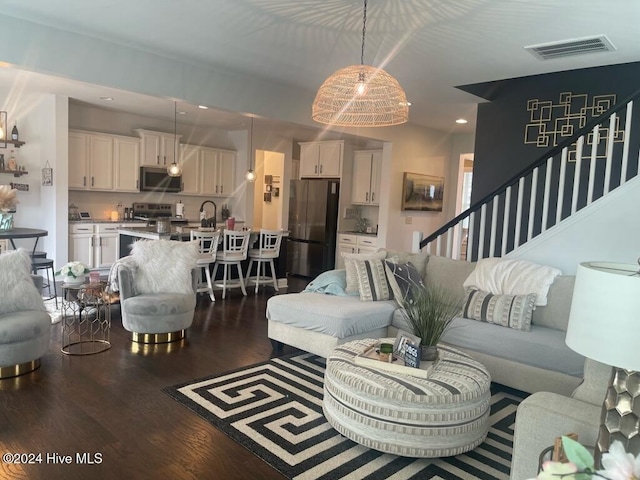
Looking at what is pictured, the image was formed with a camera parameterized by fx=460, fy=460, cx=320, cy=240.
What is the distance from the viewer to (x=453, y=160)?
8617mm

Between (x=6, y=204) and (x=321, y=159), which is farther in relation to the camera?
(x=321, y=159)

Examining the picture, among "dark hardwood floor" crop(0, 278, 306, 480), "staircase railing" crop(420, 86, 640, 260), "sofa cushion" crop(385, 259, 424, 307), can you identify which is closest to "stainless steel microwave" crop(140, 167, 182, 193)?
"dark hardwood floor" crop(0, 278, 306, 480)

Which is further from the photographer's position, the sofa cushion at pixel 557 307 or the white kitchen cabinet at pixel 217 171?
the white kitchen cabinet at pixel 217 171

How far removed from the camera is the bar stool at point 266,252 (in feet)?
21.4

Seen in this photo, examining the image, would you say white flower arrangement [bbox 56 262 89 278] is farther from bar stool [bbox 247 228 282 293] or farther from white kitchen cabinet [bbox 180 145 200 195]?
white kitchen cabinet [bbox 180 145 200 195]

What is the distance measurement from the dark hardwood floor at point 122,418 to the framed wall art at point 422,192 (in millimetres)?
4388

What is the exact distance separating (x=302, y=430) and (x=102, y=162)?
6039mm

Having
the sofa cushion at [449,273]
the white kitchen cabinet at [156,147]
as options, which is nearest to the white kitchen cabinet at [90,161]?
the white kitchen cabinet at [156,147]

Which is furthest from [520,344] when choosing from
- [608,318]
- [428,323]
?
[608,318]

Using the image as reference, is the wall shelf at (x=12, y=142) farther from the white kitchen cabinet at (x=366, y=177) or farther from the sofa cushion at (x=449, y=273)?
the sofa cushion at (x=449, y=273)

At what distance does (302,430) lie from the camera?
8.75 ft

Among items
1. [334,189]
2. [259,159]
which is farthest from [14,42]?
[259,159]

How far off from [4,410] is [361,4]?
3.50m

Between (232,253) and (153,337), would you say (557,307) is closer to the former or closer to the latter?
(153,337)
